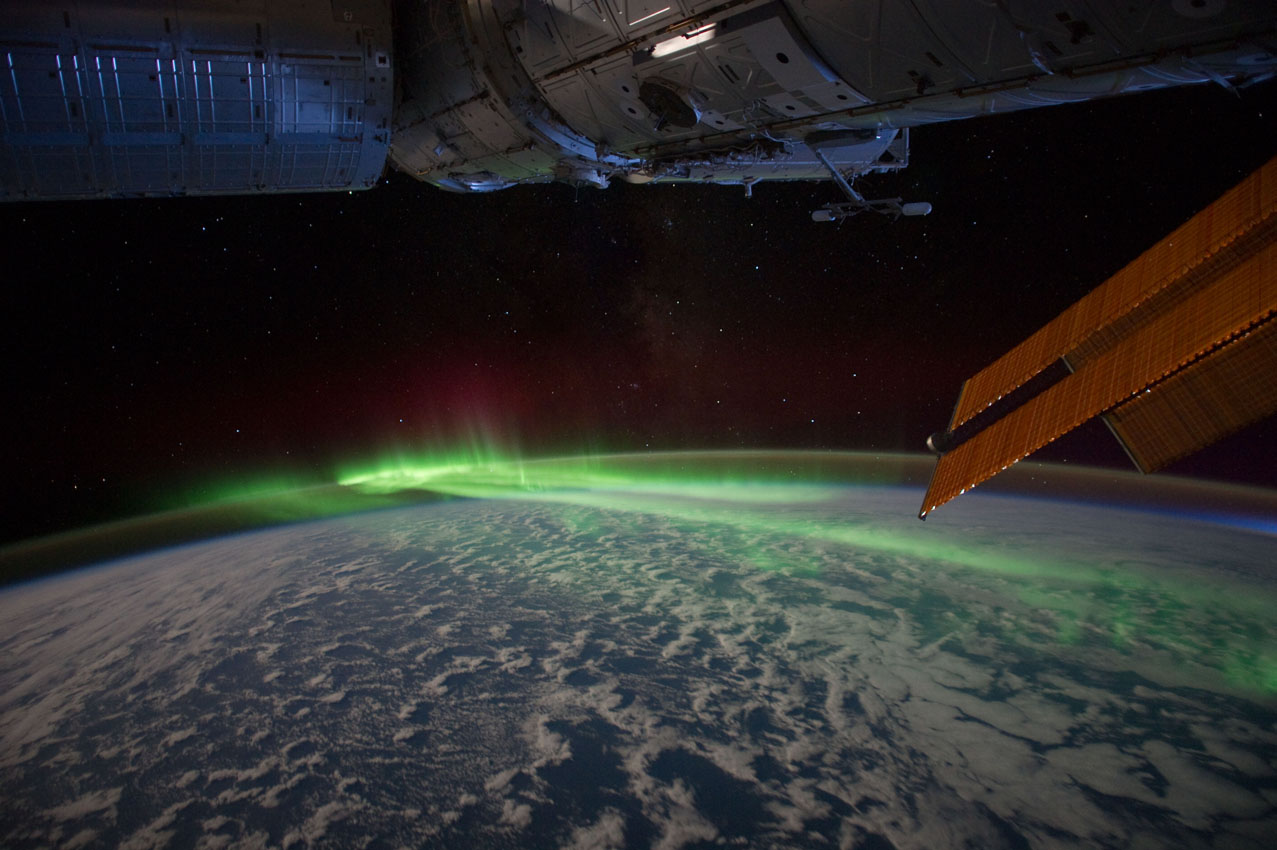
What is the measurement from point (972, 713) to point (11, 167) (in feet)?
39.5

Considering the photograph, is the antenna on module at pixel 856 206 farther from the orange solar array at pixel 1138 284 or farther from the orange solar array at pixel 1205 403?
the orange solar array at pixel 1205 403

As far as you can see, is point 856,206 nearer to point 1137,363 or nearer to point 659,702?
point 1137,363

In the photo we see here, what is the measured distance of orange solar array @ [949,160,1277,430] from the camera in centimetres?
306

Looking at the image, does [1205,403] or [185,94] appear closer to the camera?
[1205,403]

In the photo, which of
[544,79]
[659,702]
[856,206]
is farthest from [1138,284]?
[659,702]

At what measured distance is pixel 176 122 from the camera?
18.5 ft

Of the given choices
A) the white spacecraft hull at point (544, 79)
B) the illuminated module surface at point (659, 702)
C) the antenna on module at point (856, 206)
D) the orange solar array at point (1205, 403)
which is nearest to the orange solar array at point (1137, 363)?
the orange solar array at point (1205, 403)

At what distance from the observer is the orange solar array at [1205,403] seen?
9.03ft

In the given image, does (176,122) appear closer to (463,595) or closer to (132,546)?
(463,595)

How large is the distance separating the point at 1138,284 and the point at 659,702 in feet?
19.7

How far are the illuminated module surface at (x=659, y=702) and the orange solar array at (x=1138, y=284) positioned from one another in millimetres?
3562

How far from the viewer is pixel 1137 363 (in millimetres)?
3158

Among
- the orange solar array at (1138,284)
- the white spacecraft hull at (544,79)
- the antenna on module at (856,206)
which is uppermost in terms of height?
the white spacecraft hull at (544,79)

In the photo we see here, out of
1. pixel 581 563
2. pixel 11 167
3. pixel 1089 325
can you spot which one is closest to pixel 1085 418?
pixel 1089 325
